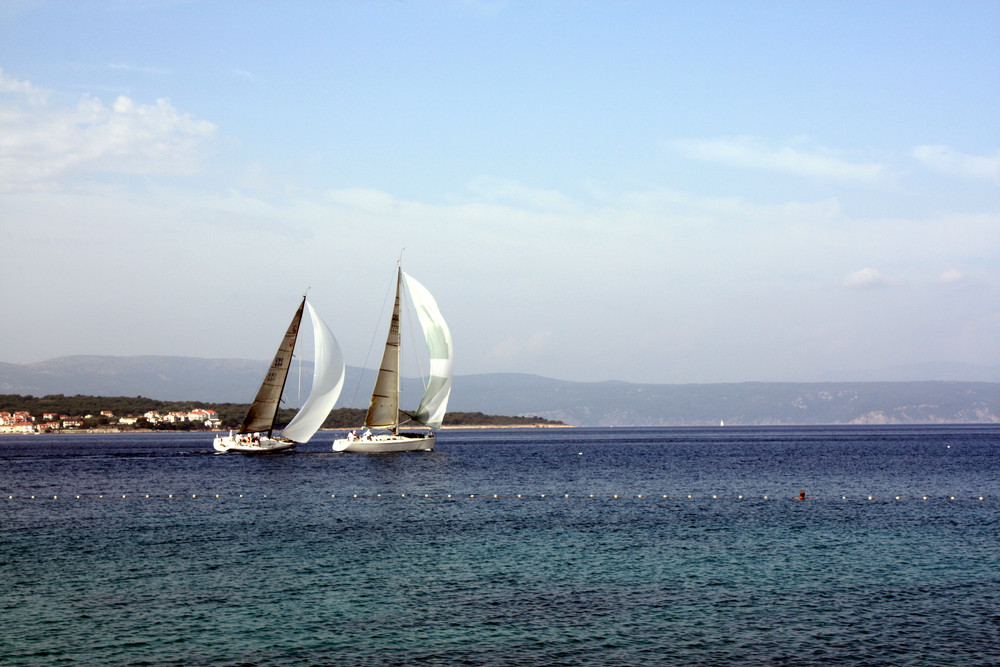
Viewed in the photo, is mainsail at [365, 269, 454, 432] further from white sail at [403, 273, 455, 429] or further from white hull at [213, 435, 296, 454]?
white hull at [213, 435, 296, 454]

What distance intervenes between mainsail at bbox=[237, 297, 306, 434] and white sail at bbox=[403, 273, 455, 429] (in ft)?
42.2

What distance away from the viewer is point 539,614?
86.0 feet

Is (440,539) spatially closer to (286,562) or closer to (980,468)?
(286,562)

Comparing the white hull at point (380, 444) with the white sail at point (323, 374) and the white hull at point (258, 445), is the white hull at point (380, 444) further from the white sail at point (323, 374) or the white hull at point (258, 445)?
the white hull at point (258, 445)

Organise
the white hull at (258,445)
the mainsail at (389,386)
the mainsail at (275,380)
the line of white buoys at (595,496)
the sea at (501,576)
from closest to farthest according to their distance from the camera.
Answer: the sea at (501,576), the line of white buoys at (595,496), the mainsail at (389,386), the mainsail at (275,380), the white hull at (258,445)

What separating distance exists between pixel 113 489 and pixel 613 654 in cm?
5103

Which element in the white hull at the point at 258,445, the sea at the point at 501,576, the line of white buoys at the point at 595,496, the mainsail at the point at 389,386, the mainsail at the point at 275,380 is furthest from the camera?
the white hull at the point at 258,445

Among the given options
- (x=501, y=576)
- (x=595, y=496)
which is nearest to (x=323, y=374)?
(x=595, y=496)

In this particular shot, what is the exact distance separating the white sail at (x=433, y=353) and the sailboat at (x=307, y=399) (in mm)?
9147

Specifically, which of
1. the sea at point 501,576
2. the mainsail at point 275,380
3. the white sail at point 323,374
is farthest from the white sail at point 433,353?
the sea at point 501,576

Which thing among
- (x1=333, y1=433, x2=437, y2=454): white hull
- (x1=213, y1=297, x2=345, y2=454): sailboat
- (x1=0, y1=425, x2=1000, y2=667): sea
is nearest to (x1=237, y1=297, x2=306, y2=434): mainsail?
(x1=213, y1=297, x2=345, y2=454): sailboat

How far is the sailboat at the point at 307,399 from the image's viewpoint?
318 ft

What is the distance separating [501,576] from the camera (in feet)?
104

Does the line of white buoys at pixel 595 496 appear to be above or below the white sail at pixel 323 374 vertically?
below
